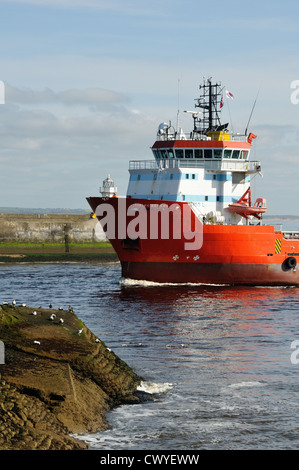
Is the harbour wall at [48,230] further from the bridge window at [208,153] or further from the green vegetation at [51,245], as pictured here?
the bridge window at [208,153]

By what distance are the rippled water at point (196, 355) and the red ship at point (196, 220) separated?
959 millimetres

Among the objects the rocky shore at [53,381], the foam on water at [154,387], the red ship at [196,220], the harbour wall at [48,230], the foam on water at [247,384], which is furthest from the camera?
the harbour wall at [48,230]

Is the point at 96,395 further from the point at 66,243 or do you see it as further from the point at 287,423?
the point at 66,243

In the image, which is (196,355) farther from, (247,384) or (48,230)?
(48,230)

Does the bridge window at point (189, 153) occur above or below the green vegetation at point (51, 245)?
above

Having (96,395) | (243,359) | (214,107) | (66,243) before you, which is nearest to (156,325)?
(243,359)

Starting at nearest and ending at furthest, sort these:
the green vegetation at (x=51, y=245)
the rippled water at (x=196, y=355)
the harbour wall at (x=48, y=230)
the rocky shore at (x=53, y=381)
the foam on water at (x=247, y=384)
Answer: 1. the rocky shore at (x=53, y=381)
2. the rippled water at (x=196, y=355)
3. the foam on water at (x=247, y=384)
4. the green vegetation at (x=51, y=245)
5. the harbour wall at (x=48, y=230)

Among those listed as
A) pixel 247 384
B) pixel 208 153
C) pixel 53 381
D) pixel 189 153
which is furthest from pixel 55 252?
pixel 53 381

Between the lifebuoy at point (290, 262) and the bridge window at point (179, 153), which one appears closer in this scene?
the lifebuoy at point (290, 262)

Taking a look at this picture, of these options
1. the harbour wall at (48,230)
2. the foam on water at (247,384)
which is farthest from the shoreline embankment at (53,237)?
the foam on water at (247,384)

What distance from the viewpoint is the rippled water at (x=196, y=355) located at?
44.1ft

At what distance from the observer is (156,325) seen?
25469 mm

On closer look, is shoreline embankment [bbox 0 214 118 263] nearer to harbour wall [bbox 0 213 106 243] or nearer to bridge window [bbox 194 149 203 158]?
harbour wall [bbox 0 213 106 243]

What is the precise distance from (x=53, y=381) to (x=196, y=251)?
22.0 metres
